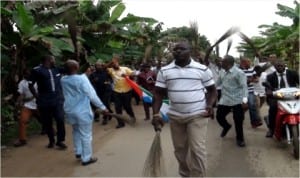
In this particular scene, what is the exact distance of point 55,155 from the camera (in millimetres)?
7543

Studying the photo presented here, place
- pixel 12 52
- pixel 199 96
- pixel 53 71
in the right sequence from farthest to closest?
pixel 12 52
pixel 53 71
pixel 199 96

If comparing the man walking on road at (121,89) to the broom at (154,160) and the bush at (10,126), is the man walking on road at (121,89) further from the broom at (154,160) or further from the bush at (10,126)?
the broom at (154,160)

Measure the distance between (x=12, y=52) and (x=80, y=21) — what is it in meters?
2.60

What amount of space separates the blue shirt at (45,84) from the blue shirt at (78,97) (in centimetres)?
123

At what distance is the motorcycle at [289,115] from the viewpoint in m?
6.90

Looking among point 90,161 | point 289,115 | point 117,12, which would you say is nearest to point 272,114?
point 289,115

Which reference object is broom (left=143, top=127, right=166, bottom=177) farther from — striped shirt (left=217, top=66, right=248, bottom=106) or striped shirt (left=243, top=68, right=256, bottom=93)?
striped shirt (left=243, top=68, right=256, bottom=93)

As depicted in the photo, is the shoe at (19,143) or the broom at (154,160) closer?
the broom at (154,160)

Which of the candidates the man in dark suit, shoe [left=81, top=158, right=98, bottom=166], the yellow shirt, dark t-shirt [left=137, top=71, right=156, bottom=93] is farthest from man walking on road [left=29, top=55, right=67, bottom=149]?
dark t-shirt [left=137, top=71, right=156, bottom=93]

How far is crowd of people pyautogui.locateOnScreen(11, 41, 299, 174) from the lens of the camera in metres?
5.32

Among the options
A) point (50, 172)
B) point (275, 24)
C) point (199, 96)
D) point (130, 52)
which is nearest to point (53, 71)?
point (50, 172)

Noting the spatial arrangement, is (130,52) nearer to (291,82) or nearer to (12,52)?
(12,52)

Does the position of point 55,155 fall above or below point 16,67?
below

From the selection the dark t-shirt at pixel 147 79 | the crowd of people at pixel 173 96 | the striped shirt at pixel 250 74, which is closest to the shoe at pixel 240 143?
the crowd of people at pixel 173 96
